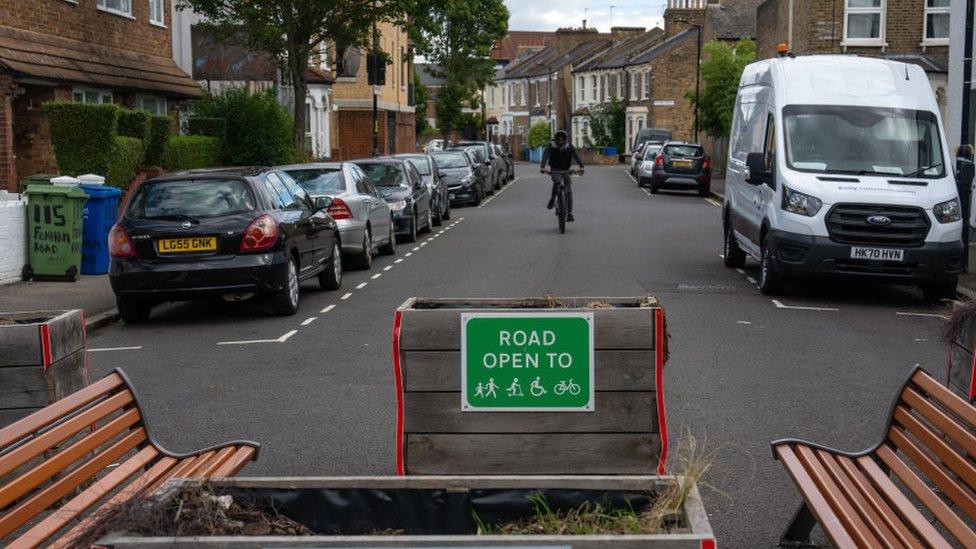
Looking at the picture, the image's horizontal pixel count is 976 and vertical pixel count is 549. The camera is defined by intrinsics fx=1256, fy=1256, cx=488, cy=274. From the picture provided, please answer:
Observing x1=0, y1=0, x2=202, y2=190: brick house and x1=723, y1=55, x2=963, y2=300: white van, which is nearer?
x1=723, y1=55, x2=963, y2=300: white van

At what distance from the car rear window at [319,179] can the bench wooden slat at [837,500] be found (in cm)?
1406

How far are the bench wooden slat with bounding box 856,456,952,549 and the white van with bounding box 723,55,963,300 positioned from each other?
9373 mm

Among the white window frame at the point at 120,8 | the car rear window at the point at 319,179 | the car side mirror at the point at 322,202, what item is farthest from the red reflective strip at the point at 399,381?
the white window frame at the point at 120,8

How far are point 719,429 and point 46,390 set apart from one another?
413 centimetres

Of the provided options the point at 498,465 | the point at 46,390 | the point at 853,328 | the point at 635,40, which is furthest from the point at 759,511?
the point at 635,40

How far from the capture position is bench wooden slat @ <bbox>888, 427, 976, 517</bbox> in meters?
4.86

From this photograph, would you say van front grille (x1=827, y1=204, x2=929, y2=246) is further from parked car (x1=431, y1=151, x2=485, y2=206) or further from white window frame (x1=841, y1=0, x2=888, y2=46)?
white window frame (x1=841, y1=0, x2=888, y2=46)

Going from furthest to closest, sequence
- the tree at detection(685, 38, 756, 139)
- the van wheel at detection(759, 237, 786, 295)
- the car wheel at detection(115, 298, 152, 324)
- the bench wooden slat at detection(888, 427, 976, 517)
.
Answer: the tree at detection(685, 38, 756, 139) < the van wheel at detection(759, 237, 786, 295) < the car wheel at detection(115, 298, 152, 324) < the bench wooden slat at detection(888, 427, 976, 517)

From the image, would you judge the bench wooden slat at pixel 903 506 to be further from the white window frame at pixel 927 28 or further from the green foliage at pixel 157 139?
the white window frame at pixel 927 28

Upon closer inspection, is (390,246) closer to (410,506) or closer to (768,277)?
(768,277)

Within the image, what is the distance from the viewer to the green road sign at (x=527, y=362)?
18.6 ft

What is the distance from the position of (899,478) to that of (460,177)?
103 feet

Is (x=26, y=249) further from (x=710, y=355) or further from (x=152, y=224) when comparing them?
(x=710, y=355)

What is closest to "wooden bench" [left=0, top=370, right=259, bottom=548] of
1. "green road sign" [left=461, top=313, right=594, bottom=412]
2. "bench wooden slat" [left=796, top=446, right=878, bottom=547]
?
"green road sign" [left=461, top=313, right=594, bottom=412]
